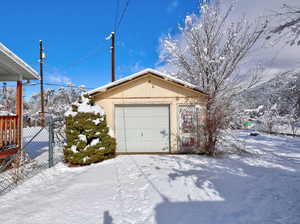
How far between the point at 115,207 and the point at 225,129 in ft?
16.5

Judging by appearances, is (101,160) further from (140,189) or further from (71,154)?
(140,189)

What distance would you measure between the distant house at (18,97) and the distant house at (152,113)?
8.17 feet

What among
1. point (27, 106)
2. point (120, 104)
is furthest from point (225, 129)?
point (27, 106)

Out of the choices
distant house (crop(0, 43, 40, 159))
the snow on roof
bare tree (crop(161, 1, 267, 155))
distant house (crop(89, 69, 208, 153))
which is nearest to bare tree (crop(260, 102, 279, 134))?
bare tree (crop(161, 1, 267, 155))

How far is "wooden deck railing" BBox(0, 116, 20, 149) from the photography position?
5.08 metres

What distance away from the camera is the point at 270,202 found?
10.1 feet

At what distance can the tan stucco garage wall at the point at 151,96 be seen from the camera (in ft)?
22.7

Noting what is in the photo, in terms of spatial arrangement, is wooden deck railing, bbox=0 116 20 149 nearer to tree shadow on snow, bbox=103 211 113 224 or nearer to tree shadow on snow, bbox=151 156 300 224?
tree shadow on snow, bbox=103 211 113 224

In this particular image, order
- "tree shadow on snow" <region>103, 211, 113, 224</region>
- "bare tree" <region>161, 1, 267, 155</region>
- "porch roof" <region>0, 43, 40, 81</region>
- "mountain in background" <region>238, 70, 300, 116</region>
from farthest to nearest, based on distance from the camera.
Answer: "mountain in background" <region>238, 70, 300, 116</region> < "bare tree" <region>161, 1, 267, 155</region> < "porch roof" <region>0, 43, 40, 81</region> < "tree shadow on snow" <region>103, 211, 113, 224</region>

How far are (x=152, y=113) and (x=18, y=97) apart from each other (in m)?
4.78

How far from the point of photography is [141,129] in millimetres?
7027

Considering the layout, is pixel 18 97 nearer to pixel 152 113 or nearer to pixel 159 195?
pixel 152 113

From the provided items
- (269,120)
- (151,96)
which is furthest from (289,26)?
(269,120)

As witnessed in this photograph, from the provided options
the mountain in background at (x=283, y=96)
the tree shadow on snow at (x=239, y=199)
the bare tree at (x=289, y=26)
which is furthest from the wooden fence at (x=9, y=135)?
the mountain in background at (x=283, y=96)
